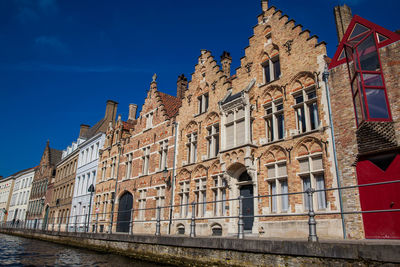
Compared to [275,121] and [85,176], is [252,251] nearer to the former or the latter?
[275,121]

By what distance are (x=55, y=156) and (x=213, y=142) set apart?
131ft

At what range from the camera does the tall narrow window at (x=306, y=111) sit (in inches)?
493

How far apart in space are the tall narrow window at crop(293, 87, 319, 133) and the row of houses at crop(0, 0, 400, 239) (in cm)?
5

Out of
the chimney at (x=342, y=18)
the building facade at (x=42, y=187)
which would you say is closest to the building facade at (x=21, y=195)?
the building facade at (x=42, y=187)

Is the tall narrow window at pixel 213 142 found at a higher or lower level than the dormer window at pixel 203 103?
lower

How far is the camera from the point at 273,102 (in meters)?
14.1

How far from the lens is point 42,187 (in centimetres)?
4509

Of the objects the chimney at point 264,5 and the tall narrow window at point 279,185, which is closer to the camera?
the tall narrow window at point 279,185

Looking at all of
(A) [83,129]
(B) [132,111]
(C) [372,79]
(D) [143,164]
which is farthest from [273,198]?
(A) [83,129]

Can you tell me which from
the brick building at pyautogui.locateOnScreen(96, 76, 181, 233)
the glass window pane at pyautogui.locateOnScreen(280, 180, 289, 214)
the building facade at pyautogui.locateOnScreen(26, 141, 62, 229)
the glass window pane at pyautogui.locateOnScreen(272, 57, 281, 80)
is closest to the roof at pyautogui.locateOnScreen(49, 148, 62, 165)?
the building facade at pyautogui.locateOnScreen(26, 141, 62, 229)

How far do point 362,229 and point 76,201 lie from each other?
96.6 ft

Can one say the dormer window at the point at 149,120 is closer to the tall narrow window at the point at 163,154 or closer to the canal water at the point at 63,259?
the tall narrow window at the point at 163,154

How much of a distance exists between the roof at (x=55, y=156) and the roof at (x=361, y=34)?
146 ft

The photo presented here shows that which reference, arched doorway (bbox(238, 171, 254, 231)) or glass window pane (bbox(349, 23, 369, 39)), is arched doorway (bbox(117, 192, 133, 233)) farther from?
glass window pane (bbox(349, 23, 369, 39))
